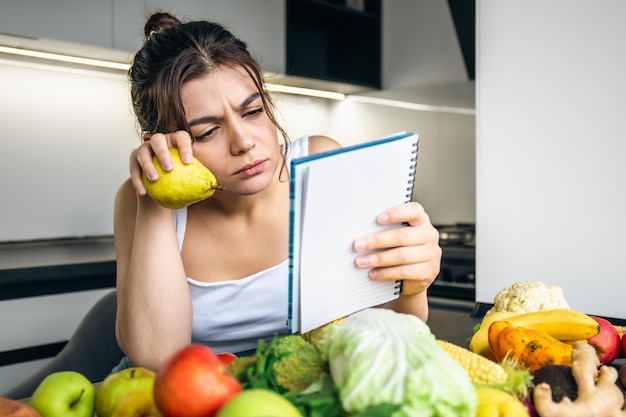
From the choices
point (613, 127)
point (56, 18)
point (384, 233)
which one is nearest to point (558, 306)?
point (384, 233)

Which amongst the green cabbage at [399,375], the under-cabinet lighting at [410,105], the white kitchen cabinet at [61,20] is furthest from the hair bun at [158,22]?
the under-cabinet lighting at [410,105]

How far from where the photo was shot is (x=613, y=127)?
1502mm

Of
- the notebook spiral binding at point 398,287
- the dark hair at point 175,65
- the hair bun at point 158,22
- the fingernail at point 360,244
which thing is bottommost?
the notebook spiral binding at point 398,287

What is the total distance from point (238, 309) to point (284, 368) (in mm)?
750

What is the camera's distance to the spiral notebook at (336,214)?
0.78m

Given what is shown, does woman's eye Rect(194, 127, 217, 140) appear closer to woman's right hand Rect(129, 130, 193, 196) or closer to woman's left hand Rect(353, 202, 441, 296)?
woman's right hand Rect(129, 130, 193, 196)

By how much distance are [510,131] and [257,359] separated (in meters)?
1.22

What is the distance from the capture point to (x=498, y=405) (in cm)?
64

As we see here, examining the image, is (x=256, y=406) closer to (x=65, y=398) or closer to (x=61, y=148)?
(x=65, y=398)

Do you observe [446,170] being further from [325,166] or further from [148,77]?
[325,166]

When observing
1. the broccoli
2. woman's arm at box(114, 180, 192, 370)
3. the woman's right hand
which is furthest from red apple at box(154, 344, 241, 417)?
woman's arm at box(114, 180, 192, 370)

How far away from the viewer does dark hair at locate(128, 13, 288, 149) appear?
1.16 m

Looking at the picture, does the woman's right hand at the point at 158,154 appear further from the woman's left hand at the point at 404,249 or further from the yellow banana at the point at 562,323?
the yellow banana at the point at 562,323

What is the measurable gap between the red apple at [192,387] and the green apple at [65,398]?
0.77ft
